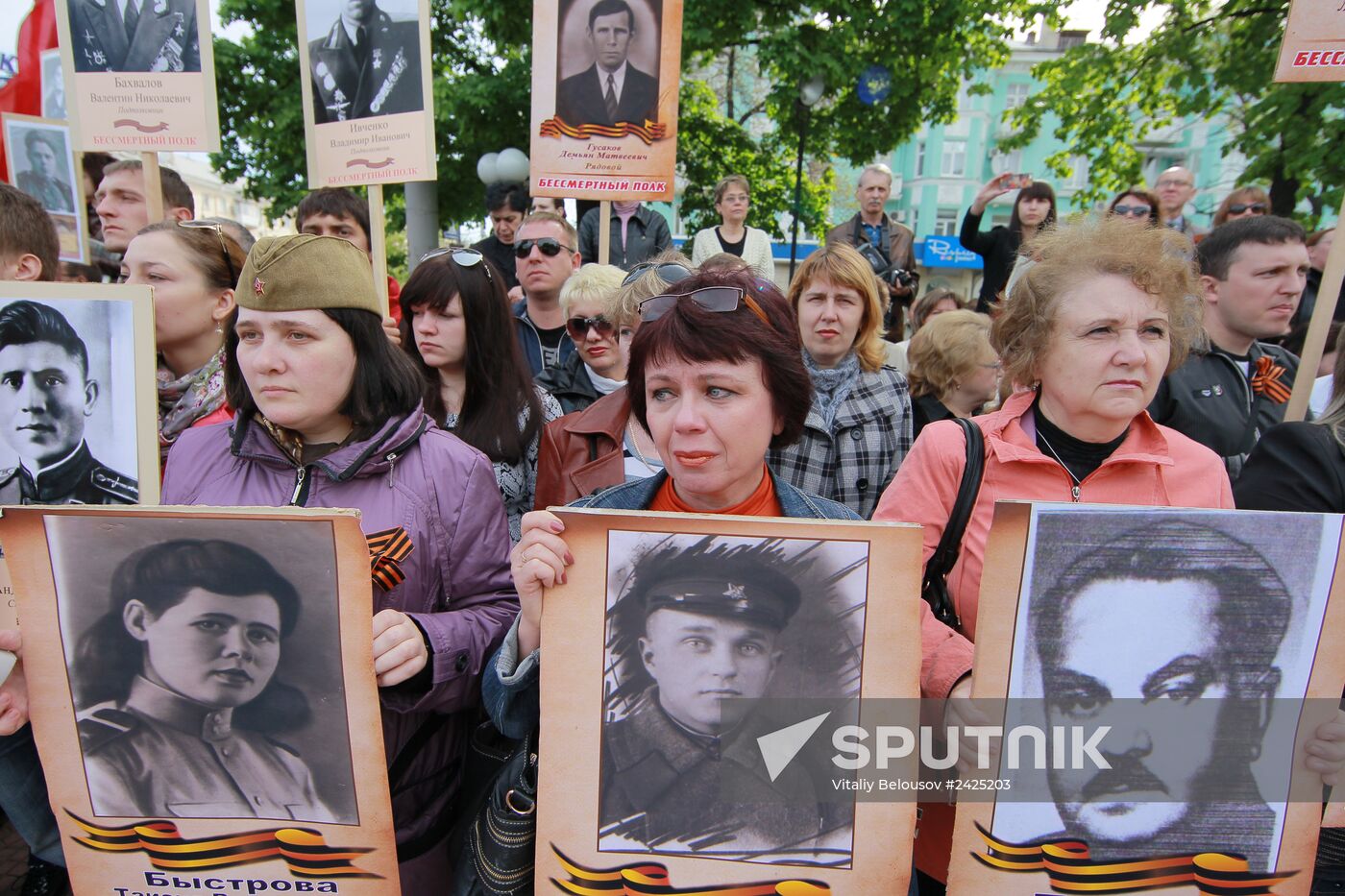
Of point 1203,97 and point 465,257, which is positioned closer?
point 465,257

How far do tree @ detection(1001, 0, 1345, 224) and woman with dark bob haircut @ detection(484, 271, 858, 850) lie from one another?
10491 mm

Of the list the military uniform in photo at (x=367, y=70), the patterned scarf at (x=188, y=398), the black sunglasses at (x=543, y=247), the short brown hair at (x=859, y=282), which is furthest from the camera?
the black sunglasses at (x=543, y=247)

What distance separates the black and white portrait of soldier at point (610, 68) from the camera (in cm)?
375

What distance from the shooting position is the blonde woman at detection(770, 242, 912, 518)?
2.99 m

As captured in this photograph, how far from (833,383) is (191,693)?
2430mm

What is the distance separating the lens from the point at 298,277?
5.77 ft

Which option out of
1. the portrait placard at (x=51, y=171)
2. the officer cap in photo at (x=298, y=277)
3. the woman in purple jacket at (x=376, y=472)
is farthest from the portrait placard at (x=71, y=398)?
the portrait placard at (x=51, y=171)

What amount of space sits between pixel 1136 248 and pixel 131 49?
13.6ft

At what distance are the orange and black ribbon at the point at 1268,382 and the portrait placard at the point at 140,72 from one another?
175 inches

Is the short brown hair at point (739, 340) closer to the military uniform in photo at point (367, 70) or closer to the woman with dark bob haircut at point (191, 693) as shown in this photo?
the woman with dark bob haircut at point (191, 693)

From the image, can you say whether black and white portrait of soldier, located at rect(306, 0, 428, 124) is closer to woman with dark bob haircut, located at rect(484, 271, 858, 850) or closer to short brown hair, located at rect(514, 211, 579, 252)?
short brown hair, located at rect(514, 211, 579, 252)

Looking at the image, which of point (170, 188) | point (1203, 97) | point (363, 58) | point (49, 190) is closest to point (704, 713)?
point (363, 58)

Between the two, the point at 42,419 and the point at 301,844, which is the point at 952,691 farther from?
the point at 42,419

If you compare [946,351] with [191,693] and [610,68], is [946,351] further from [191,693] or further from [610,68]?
[191,693]
